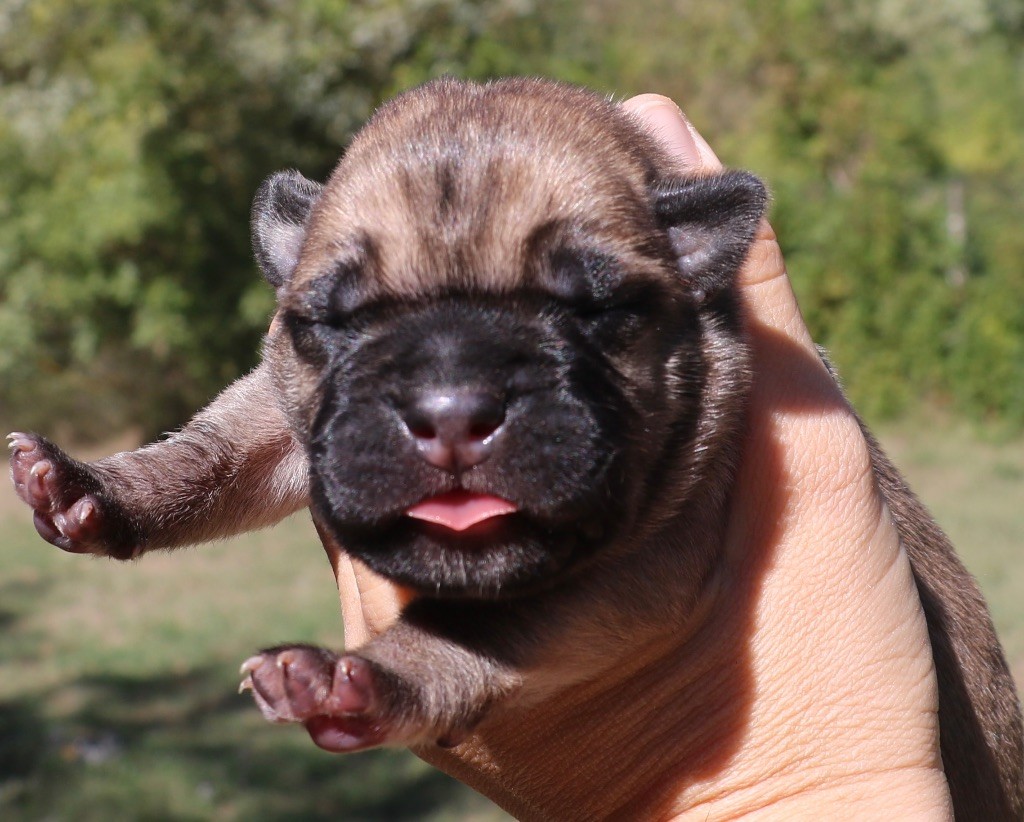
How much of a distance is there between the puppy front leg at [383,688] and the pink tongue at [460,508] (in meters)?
0.39

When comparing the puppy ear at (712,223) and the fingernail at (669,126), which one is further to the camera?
the fingernail at (669,126)

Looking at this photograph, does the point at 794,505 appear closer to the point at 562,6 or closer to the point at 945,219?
the point at 945,219

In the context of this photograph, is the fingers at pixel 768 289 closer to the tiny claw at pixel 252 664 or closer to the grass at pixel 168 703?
the tiny claw at pixel 252 664

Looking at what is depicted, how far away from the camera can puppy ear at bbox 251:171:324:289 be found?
3.82 metres

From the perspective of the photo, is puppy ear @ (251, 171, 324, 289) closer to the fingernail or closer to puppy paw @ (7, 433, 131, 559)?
puppy paw @ (7, 433, 131, 559)

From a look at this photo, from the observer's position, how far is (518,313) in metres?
3.03

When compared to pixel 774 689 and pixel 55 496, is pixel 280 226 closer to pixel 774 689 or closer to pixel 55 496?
pixel 55 496

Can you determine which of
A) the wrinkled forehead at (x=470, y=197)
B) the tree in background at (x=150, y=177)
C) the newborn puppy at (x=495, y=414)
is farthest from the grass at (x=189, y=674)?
the wrinkled forehead at (x=470, y=197)

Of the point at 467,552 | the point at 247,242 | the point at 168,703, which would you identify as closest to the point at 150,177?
the point at 247,242

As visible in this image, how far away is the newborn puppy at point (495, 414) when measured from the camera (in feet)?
9.18

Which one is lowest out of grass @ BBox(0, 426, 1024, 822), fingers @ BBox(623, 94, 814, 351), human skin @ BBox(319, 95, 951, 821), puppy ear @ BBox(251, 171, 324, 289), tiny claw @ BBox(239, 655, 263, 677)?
grass @ BBox(0, 426, 1024, 822)

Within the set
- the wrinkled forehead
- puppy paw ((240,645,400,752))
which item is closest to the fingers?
the wrinkled forehead

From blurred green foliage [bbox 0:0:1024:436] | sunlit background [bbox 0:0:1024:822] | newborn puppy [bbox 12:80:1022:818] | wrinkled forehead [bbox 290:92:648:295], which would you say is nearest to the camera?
newborn puppy [bbox 12:80:1022:818]

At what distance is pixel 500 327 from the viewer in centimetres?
294
